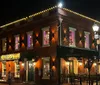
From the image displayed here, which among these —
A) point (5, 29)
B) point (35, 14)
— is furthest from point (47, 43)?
point (5, 29)

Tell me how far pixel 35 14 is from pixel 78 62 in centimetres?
878

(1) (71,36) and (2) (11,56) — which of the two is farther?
(2) (11,56)

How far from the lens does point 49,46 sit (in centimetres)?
3166

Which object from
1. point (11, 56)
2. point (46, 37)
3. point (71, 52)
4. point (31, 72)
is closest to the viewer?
point (71, 52)

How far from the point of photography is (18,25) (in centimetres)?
3762

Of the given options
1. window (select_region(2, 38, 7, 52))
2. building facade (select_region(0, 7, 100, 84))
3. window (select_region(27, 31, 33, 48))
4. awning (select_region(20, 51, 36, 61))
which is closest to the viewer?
building facade (select_region(0, 7, 100, 84))

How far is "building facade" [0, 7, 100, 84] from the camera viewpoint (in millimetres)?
30859

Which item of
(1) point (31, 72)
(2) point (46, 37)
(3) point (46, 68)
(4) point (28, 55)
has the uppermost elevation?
(2) point (46, 37)

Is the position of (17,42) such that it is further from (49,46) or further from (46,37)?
(49,46)

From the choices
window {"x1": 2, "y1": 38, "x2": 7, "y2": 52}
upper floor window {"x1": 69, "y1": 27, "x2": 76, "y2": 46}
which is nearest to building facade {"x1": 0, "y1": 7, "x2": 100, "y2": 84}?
upper floor window {"x1": 69, "y1": 27, "x2": 76, "y2": 46}

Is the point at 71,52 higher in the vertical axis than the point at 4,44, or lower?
lower

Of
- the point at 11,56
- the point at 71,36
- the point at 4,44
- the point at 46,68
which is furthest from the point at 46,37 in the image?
Result: the point at 4,44

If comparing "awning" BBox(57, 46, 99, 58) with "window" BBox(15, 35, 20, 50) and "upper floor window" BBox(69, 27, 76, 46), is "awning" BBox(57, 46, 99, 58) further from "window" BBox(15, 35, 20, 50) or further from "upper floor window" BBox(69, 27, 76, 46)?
"window" BBox(15, 35, 20, 50)

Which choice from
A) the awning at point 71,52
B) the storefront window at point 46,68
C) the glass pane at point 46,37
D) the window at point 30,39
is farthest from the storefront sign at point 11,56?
the awning at point 71,52
